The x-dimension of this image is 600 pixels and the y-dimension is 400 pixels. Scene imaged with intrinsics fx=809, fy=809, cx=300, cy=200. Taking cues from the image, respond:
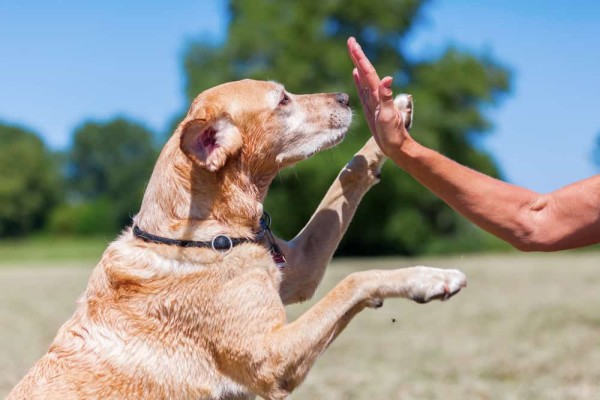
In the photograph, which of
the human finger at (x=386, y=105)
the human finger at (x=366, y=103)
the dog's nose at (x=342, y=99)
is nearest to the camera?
the human finger at (x=386, y=105)

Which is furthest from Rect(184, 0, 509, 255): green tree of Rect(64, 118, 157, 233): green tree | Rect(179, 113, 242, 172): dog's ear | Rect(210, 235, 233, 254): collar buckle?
Rect(64, 118, 157, 233): green tree

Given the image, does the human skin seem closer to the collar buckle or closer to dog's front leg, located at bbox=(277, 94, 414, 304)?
dog's front leg, located at bbox=(277, 94, 414, 304)

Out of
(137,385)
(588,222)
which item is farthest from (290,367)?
(588,222)

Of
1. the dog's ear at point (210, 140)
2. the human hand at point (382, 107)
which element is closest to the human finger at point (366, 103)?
the human hand at point (382, 107)

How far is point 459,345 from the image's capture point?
1170 cm

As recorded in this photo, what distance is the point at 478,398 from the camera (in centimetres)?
816

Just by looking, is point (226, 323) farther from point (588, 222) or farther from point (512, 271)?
point (512, 271)

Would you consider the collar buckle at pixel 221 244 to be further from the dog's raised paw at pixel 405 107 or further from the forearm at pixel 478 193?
the dog's raised paw at pixel 405 107

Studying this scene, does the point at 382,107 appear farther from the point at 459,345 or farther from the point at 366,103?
the point at 459,345

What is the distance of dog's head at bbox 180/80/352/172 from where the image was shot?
4.79 metres

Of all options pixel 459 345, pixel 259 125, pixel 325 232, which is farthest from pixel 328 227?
pixel 459 345

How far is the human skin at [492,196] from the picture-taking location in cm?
435

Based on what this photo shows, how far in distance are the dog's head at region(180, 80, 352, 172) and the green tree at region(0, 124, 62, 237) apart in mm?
98945

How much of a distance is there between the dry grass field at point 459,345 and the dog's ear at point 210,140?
170 inches
